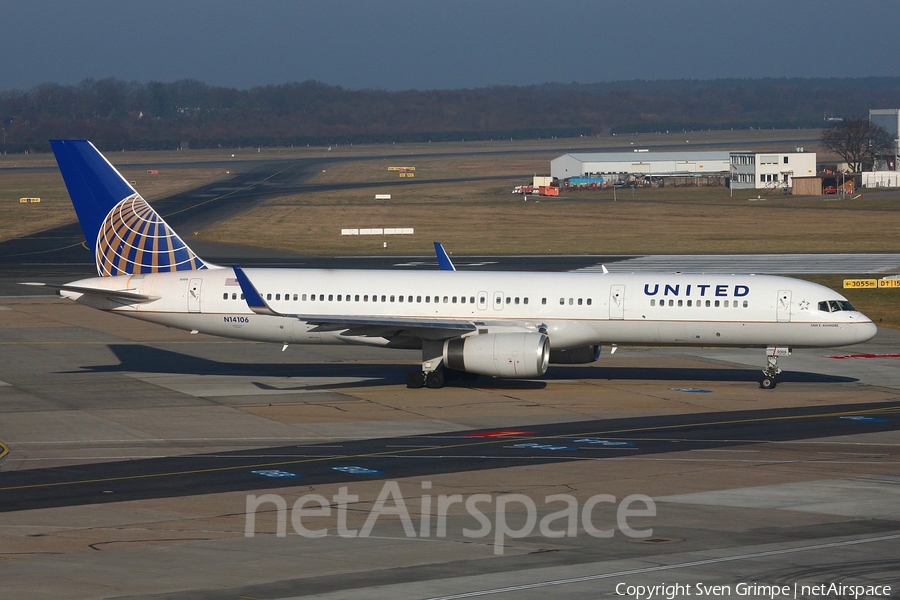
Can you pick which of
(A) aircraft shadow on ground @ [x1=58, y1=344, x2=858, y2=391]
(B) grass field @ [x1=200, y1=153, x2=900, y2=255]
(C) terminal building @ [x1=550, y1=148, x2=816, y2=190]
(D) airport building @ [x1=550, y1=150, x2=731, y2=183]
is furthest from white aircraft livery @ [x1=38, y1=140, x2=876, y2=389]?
(D) airport building @ [x1=550, y1=150, x2=731, y2=183]

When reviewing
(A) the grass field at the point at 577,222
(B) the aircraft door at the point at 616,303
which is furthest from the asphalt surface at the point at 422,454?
(A) the grass field at the point at 577,222

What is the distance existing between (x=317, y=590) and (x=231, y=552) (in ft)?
11.0

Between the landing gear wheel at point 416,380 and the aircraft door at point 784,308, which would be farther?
the landing gear wheel at point 416,380

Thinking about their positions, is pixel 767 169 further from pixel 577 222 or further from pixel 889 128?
pixel 577 222

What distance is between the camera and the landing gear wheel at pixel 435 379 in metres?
42.5

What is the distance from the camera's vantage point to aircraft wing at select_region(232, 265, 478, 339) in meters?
40.0

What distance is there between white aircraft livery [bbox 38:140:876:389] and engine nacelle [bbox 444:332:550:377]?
0.15ft

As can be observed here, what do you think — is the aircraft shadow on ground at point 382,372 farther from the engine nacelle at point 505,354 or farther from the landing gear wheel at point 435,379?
the engine nacelle at point 505,354

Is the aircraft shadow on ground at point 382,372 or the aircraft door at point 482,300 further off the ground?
the aircraft door at point 482,300

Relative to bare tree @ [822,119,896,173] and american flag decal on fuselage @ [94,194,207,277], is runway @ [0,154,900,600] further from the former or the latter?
bare tree @ [822,119,896,173]

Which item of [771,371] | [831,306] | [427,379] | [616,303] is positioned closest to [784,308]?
[831,306]

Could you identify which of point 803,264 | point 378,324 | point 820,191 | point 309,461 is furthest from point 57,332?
point 820,191

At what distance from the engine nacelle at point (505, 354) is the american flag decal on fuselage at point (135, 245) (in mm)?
12259

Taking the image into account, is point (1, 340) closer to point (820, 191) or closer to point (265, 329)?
point (265, 329)
